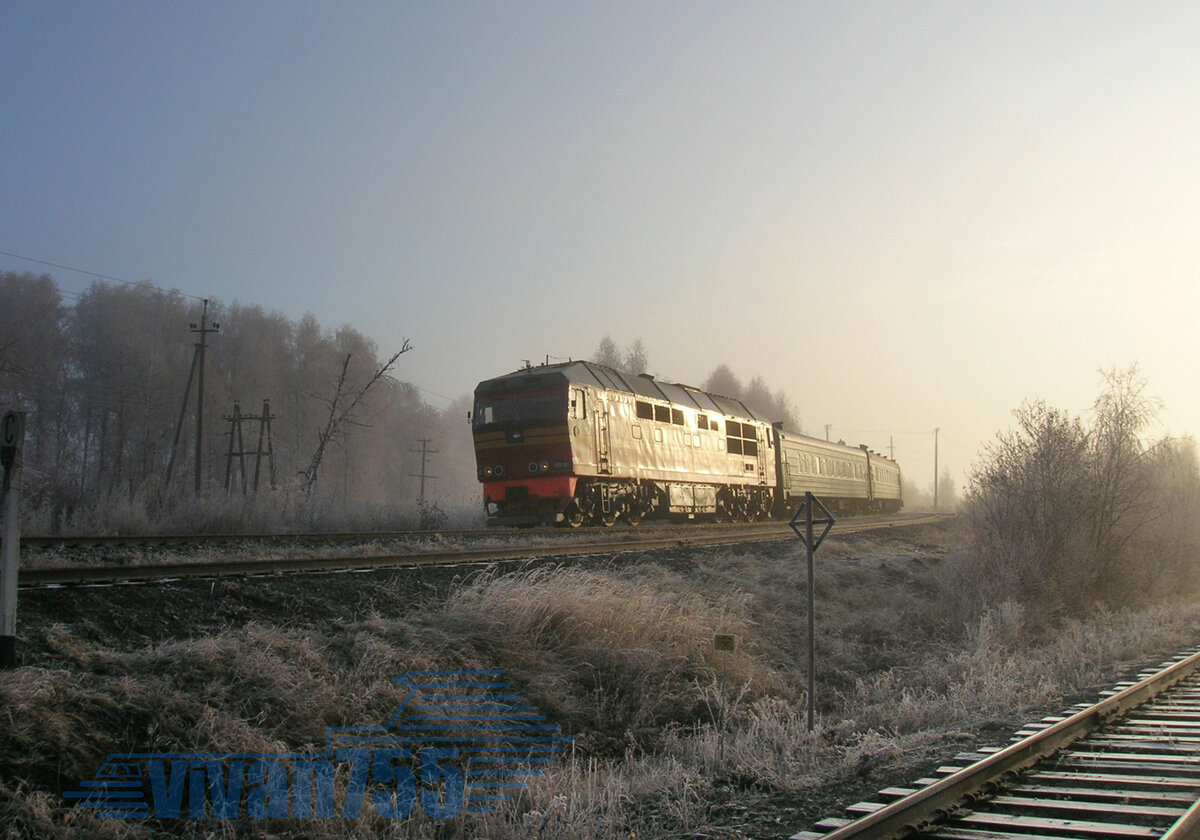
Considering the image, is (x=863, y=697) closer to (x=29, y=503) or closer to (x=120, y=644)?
(x=120, y=644)

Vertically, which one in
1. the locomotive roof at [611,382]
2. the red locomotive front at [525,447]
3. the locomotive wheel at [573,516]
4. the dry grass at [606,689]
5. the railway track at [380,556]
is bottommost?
the dry grass at [606,689]

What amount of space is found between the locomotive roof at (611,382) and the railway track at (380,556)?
3.55 m

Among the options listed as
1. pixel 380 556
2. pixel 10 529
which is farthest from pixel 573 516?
pixel 10 529

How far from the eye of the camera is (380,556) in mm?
11328

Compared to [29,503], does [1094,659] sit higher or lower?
lower

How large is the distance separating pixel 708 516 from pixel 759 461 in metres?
3.95

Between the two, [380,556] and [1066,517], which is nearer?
[380,556]

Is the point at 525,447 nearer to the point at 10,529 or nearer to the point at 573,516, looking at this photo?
the point at 573,516

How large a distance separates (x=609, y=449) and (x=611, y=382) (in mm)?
2033

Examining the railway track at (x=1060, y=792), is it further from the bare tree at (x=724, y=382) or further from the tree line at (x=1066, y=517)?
the bare tree at (x=724, y=382)

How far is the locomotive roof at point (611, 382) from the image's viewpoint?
1933 centimetres

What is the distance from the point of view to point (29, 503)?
16.8 metres

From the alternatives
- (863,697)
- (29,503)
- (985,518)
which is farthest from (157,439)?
(863,697)

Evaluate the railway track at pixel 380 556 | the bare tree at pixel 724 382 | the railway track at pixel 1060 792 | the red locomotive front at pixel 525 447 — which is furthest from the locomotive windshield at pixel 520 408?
the bare tree at pixel 724 382
